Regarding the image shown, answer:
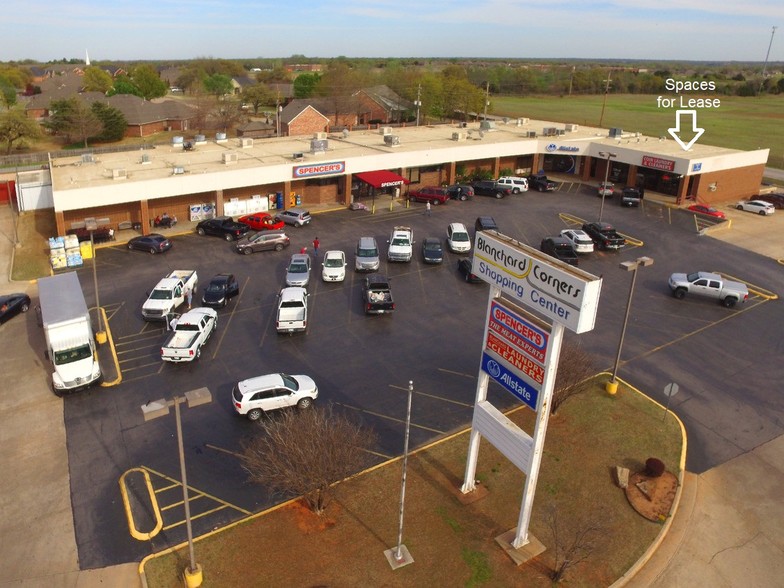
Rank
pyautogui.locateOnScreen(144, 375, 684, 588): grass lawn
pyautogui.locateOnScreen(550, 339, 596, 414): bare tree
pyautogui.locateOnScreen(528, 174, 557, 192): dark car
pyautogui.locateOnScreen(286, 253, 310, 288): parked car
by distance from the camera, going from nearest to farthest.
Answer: pyautogui.locateOnScreen(144, 375, 684, 588): grass lawn → pyautogui.locateOnScreen(550, 339, 596, 414): bare tree → pyautogui.locateOnScreen(286, 253, 310, 288): parked car → pyautogui.locateOnScreen(528, 174, 557, 192): dark car

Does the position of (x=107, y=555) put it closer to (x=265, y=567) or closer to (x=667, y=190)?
(x=265, y=567)

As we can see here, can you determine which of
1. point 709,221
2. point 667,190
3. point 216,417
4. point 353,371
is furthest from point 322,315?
point 667,190

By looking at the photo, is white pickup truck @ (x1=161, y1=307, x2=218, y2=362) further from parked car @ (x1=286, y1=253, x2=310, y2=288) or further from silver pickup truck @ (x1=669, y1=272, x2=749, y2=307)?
silver pickup truck @ (x1=669, y1=272, x2=749, y2=307)

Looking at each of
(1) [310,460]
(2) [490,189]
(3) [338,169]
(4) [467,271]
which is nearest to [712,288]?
(4) [467,271]

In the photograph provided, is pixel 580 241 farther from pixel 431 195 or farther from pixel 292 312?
pixel 292 312

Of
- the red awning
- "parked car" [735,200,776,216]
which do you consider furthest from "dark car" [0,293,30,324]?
"parked car" [735,200,776,216]

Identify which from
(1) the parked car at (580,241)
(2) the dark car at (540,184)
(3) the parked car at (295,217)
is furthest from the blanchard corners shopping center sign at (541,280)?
(2) the dark car at (540,184)
